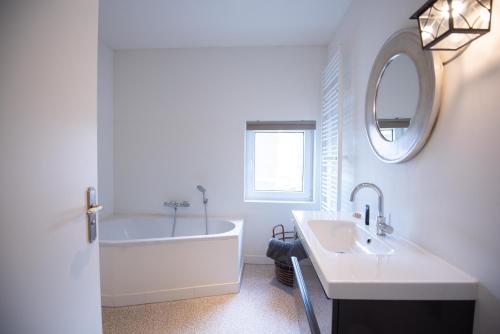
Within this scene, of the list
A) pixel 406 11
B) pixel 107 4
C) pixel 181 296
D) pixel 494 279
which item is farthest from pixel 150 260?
pixel 406 11

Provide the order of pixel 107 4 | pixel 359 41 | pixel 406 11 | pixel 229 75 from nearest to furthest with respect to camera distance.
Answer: pixel 406 11
pixel 359 41
pixel 107 4
pixel 229 75

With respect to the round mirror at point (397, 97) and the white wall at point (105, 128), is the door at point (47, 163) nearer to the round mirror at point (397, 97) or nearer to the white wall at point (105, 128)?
the round mirror at point (397, 97)

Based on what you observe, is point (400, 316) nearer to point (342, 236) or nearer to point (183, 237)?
point (342, 236)

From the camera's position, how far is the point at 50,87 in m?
0.67

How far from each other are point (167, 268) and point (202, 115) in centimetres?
170

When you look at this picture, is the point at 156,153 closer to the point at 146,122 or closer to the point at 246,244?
the point at 146,122

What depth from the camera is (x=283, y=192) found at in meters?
2.74

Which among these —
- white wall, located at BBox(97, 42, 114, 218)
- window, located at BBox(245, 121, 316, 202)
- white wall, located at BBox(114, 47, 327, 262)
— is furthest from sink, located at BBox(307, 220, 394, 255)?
white wall, located at BBox(97, 42, 114, 218)

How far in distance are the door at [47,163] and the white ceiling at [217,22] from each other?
1.34 meters

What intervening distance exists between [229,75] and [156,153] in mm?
1315

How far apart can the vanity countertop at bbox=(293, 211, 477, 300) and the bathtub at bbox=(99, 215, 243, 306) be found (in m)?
1.30

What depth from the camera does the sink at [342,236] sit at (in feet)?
3.84

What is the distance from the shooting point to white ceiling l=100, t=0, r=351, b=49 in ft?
6.13

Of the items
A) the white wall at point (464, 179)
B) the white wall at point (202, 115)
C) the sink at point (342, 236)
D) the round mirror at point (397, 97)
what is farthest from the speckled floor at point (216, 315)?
the round mirror at point (397, 97)
